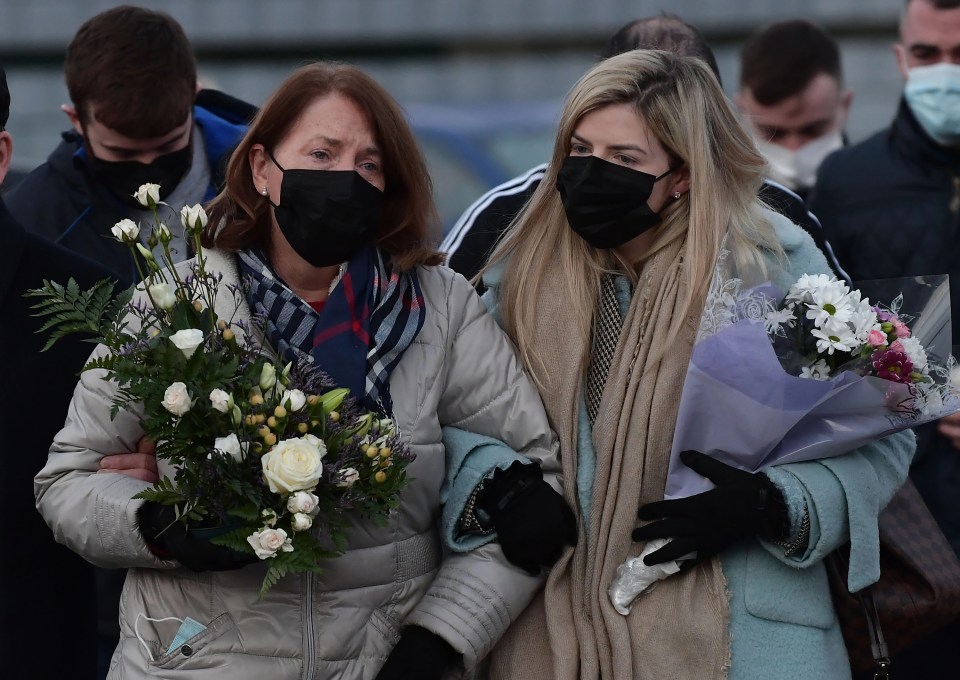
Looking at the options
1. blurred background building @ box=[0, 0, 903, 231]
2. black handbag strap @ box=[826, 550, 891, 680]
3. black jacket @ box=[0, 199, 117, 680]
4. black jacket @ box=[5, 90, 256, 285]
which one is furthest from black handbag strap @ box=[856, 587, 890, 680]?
blurred background building @ box=[0, 0, 903, 231]

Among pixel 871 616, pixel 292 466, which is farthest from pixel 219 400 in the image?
pixel 871 616

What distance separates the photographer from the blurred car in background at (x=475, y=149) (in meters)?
10.1

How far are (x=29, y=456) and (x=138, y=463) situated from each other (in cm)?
42

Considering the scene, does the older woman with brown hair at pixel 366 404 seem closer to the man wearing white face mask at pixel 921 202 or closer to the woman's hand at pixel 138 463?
the woman's hand at pixel 138 463

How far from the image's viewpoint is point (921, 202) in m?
4.85

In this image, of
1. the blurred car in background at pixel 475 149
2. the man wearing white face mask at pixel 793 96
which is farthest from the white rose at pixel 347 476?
the blurred car in background at pixel 475 149

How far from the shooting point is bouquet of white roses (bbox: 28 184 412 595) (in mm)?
2916

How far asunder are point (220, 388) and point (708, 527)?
1120 millimetres

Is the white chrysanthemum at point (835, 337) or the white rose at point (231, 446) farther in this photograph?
the white chrysanthemum at point (835, 337)

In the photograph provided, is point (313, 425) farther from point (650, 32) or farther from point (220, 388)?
point (650, 32)

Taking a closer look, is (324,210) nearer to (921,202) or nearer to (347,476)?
(347,476)

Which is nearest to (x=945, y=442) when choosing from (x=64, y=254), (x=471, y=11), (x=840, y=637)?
(x=840, y=637)

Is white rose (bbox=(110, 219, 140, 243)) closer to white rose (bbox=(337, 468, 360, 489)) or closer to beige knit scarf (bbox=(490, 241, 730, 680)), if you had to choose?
white rose (bbox=(337, 468, 360, 489))

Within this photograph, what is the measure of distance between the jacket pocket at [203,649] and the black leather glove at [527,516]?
0.64 meters
